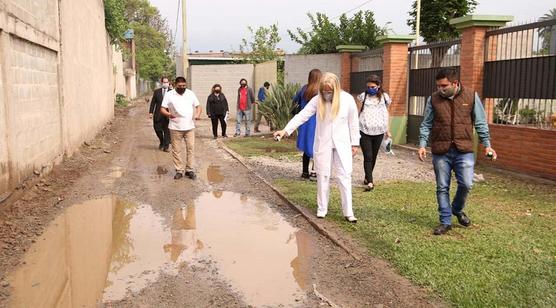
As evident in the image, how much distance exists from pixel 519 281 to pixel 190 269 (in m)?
2.74

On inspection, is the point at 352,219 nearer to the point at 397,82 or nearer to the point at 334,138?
the point at 334,138

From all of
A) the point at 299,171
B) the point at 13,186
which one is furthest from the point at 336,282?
the point at 299,171

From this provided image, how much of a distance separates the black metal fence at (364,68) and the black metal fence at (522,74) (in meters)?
4.79

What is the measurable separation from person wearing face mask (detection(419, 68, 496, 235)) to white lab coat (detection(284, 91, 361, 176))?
98 centimetres

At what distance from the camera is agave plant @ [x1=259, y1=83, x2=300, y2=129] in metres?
15.7

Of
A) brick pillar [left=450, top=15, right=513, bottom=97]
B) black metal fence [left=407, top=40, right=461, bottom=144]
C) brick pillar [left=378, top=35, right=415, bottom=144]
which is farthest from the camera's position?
brick pillar [left=378, top=35, right=415, bottom=144]

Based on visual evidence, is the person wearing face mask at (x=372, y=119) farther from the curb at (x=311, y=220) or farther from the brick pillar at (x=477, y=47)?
the brick pillar at (x=477, y=47)

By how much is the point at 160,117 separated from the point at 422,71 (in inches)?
246

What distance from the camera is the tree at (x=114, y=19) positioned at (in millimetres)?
23453

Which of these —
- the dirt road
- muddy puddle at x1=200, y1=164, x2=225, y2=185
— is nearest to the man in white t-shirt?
muddy puddle at x1=200, y1=164, x2=225, y2=185

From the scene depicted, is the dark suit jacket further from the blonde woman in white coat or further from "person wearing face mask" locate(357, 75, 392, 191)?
the blonde woman in white coat

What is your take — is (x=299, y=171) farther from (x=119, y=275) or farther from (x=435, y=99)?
(x=119, y=275)

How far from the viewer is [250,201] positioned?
25.3 ft

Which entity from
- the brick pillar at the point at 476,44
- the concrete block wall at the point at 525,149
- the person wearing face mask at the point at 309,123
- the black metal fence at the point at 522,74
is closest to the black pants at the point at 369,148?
the person wearing face mask at the point at 309,123
